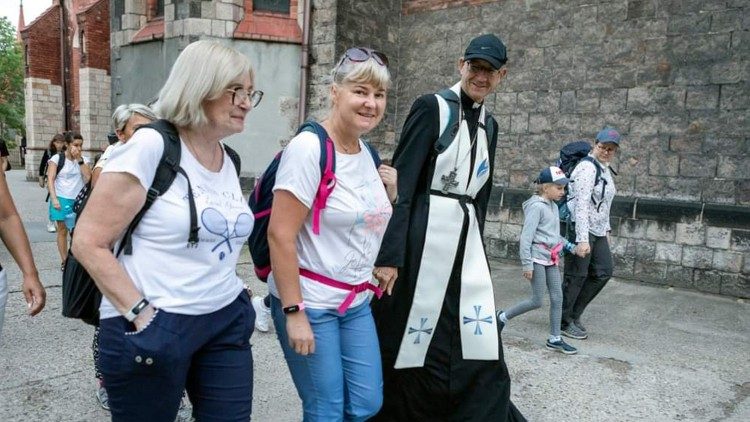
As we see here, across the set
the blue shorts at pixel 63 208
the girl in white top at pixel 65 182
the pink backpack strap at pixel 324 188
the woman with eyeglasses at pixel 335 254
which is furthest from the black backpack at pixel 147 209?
the blue shorts at pixel 63 208

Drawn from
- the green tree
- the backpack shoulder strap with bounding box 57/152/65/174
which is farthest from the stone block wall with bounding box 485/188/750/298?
the green tree

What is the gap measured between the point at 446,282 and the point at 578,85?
641cm

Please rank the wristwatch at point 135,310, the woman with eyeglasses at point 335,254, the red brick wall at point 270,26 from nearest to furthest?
the wristwatch at point 135,310 < the woman with eyeglasses at point 335,254 < the red brick wall at point 270,26

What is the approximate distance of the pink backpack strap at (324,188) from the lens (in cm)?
219

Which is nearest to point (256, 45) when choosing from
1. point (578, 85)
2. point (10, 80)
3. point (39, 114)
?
point (578, 85)

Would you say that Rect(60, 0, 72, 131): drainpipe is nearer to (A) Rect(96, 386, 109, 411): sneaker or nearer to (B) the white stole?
(A) Rect(96, 386, 109, 411): sneaker

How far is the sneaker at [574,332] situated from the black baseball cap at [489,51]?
331cm

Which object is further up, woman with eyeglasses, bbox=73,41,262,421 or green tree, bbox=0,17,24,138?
green tree, bbox=0,17,24,138

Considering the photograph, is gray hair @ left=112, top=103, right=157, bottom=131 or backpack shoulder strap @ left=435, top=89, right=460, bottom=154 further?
gray hair @ left=112, top=103, right=157, bottom=131

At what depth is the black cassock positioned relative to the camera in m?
2.76

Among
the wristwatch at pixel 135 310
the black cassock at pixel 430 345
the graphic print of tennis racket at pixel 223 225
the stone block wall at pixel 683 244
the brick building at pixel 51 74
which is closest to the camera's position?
the wristwatch at pixel 135 310

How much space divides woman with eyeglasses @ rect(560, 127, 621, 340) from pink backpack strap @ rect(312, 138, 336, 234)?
11.1ft

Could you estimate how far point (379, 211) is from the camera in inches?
92.7

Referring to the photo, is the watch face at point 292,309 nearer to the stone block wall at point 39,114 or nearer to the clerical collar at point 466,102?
the clerical collar at point 466,102
